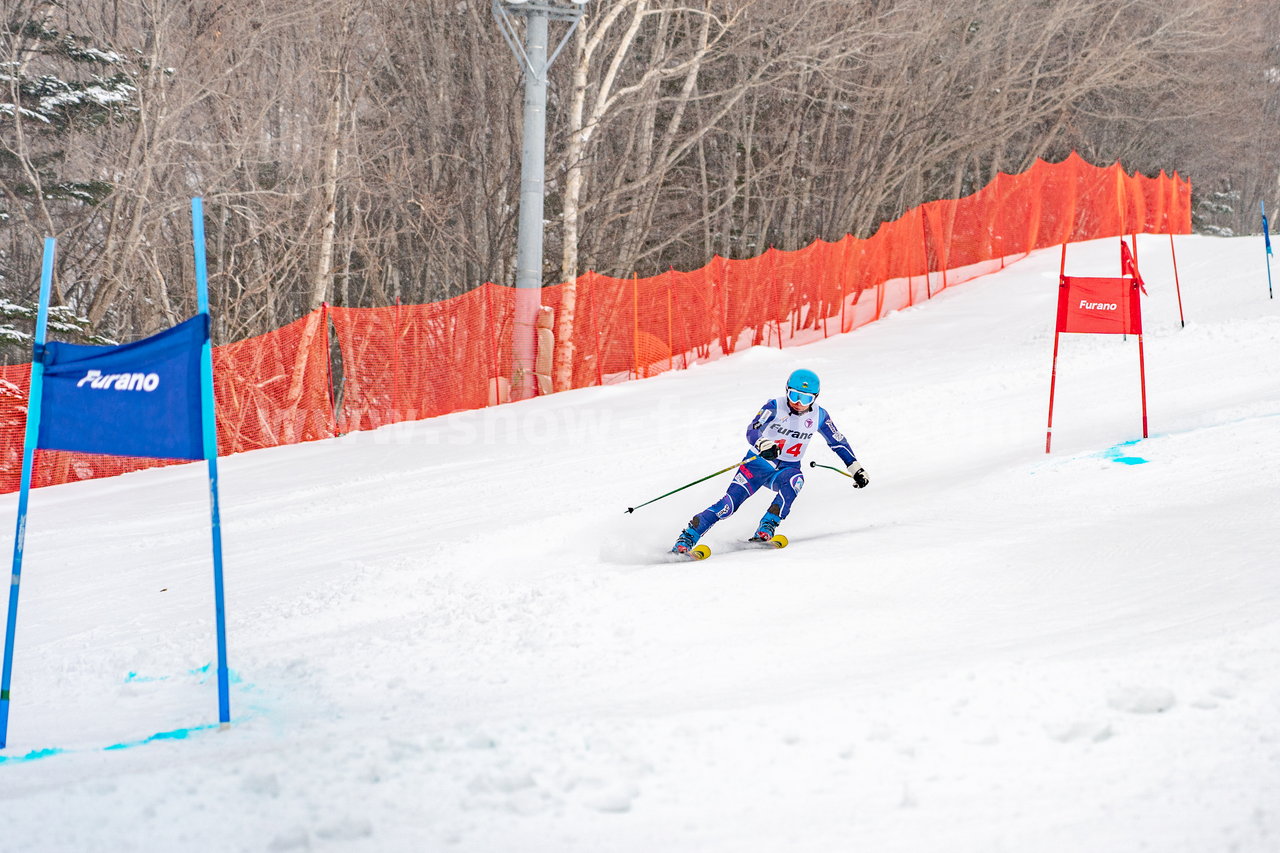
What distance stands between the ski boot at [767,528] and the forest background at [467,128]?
32.2 ft

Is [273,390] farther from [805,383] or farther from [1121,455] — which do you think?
[1121,455]

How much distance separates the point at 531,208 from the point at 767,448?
28.7 ft

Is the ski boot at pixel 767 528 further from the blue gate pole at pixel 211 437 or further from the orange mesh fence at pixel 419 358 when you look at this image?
the orange mesh fence at pixel 419 358

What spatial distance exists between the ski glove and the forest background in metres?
9.61

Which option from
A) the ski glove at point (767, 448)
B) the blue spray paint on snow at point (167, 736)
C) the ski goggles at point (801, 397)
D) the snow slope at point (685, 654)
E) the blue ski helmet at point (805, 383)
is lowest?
the blue spray paint on snow at point (167, 736)

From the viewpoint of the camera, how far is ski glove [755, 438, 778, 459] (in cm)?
880

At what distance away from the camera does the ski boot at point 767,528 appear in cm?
855

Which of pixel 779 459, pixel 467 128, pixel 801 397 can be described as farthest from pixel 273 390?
pixel 467 128

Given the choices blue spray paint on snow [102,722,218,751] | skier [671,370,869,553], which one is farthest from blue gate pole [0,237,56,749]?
skier [671,370,869,553]

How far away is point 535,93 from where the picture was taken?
16266 mm

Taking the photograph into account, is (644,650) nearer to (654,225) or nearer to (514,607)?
(514,607)

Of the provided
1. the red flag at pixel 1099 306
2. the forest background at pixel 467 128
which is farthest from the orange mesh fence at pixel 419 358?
the red flag at pixel 1099 306

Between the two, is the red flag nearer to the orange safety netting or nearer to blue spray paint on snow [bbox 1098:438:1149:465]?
blue spray paint on snow [bbox 1098:438:1149:465]

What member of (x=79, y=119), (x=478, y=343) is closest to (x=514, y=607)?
(x=478, y=343)
